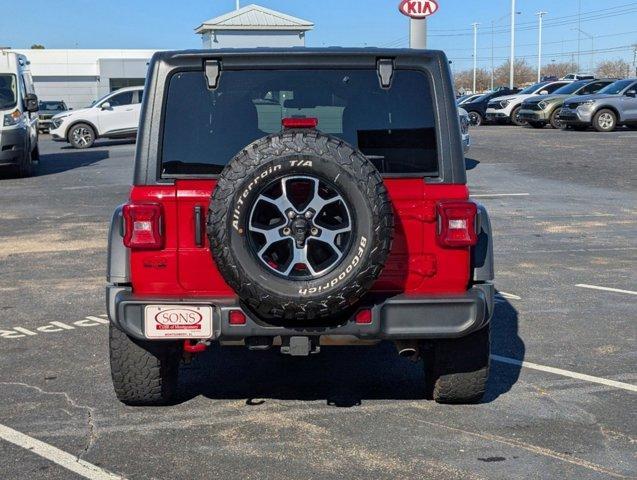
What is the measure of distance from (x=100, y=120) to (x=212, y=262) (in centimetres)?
2616

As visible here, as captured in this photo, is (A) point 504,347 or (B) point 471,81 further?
(B) point 471,81

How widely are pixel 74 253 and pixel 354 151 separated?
712 cm

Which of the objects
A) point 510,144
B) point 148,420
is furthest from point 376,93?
point 510,144

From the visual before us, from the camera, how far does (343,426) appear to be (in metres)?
5.11

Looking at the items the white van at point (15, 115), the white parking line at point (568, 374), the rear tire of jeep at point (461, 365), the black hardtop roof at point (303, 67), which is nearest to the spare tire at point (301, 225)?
the black hardtop roof at point (303, 67)

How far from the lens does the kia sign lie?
696 inches

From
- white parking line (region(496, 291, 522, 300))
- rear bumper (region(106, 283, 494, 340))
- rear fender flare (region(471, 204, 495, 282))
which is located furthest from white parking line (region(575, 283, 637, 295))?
rear bumper (region(106, 283, 494, 340))

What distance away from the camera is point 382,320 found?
4770mm

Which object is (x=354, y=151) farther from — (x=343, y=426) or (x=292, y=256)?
(x=343, y=426)

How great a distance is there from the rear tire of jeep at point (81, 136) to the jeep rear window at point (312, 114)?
84.8 feet

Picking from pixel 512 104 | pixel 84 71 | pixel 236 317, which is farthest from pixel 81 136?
pixel 84 71

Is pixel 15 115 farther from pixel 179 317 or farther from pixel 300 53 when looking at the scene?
pixel 179 317

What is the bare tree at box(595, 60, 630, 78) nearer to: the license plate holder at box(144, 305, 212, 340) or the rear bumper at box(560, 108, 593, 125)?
the rear bumper at box(560, 108, 593, 125)

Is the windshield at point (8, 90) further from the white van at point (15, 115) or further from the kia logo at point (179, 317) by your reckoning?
the kia logo at point (179, 317)
